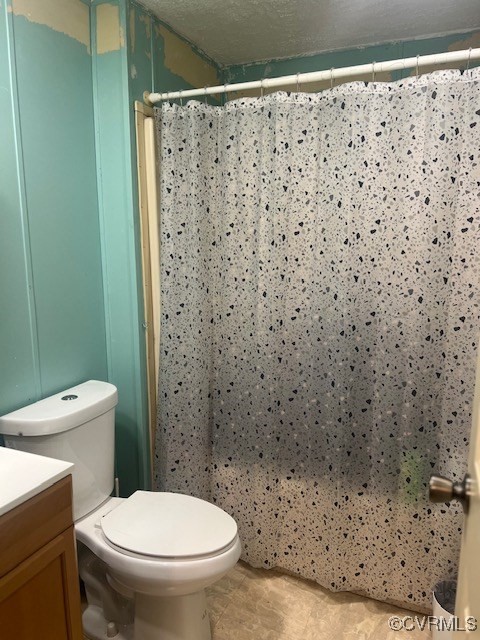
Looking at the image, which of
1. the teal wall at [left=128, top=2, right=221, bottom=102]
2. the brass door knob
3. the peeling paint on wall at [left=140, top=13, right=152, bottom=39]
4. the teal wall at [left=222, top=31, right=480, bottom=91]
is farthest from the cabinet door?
the teal wall at [left=222, top=31, right=480, bottom=91]

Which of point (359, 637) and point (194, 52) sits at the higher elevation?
point (194, 52)

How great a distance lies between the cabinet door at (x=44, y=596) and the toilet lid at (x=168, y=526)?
0.22 m

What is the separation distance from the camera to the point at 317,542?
1779 mm

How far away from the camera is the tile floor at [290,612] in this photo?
1593 mm

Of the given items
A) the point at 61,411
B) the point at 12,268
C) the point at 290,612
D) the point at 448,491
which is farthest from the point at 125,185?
the point at 290,612

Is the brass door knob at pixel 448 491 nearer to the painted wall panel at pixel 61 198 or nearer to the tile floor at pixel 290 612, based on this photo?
the tile floor at pixel 290 612

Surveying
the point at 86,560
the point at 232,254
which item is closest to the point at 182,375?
the point at 232,254

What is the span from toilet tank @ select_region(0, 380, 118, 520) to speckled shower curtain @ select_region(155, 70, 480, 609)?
342 mm

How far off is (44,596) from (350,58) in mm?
2389

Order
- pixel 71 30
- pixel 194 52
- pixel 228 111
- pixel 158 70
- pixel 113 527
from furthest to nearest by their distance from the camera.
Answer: pixel 194 52 → pixel 158 70 → pixel 228 111 → pixel 71 30 → pixel 113 527

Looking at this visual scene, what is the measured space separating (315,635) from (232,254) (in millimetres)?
1459

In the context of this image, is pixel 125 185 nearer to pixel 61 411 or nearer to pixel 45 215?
pixel 45 215

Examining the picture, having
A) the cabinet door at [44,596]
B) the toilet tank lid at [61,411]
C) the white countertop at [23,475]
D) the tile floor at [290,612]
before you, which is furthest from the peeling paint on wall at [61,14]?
the tile floor at [290,612]

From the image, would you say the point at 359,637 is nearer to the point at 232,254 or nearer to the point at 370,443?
the point at 370,443
